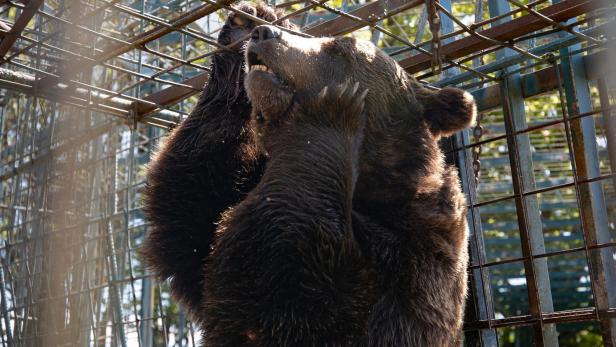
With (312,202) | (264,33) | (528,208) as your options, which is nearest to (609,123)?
(528,208)

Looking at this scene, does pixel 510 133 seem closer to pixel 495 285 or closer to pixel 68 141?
pixel 68 141

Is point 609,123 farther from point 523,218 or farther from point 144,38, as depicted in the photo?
point 144,38

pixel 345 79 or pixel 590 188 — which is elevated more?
pixel 345 79

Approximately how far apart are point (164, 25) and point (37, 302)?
12.3ft

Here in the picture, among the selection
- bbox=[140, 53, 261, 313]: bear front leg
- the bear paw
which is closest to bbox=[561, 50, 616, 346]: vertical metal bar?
the bear paw

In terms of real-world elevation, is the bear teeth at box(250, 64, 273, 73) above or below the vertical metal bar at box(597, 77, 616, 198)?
above

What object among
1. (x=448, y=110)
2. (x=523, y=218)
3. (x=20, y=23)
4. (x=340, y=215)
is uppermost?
(x=20, y=23)

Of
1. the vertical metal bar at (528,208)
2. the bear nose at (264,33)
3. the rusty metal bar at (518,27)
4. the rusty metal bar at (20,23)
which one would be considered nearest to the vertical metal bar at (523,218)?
the vertical metal bar at (528,208)

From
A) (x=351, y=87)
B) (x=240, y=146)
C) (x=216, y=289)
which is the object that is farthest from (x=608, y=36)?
(x=216, y=289)

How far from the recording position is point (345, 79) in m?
4.05

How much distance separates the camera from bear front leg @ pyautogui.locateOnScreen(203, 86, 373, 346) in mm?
3254

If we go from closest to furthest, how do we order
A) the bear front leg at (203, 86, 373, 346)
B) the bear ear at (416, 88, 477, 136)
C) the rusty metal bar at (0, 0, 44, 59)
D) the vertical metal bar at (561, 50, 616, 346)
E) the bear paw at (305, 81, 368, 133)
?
A: the bear front leg at (203, 86, 373, 346) → the rusty metal bar at (0, 0, 44, 59) → the bear paw at (305, 81, 368, 133) → the vertical metal bar at (561, 50, 616, 346) → the bear ear at (416, 88, 477, 136)

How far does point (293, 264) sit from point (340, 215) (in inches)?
13.1

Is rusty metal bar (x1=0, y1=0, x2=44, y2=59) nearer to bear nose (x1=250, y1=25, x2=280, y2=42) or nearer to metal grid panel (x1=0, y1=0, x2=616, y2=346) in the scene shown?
metal grid panel (x1=0, y1=0, x2=616, y2=346)
